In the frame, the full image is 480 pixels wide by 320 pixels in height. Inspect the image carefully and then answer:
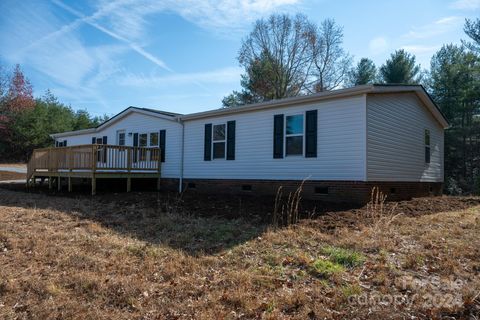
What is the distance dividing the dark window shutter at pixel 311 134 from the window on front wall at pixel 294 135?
0.26 meters

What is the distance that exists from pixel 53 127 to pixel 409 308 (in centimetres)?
3631

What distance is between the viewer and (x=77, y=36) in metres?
10.6

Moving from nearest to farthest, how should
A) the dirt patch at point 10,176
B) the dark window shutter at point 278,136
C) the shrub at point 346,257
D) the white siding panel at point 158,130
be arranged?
the shrub at point 346,257 → the dark window shutter at point 278,136 → the white siding panel at point 158,130 → the dirt patch at point 10,176

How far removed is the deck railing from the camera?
42.5 feet

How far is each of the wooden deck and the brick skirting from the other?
1138mm

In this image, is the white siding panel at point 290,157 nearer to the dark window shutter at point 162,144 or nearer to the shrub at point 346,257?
the dark window shutter at point 162,144

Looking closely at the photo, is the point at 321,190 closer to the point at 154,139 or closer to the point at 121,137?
the point at 154,139

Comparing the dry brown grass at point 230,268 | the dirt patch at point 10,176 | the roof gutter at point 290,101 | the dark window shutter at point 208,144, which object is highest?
the roof gutter at point 290,101

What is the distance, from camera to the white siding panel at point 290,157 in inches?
392

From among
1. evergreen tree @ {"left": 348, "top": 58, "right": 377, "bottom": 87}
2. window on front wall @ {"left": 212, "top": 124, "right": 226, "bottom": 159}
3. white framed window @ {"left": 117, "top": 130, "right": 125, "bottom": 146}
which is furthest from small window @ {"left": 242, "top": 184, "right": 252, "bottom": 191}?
evergreen tree @ {"left": 348, "top": 58, "right": 377, "bottom": 87}

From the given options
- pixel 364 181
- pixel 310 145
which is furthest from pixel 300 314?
pixel 310 145

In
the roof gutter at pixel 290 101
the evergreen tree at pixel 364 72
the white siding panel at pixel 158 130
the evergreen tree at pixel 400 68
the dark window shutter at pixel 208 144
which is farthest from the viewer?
the evergreen tree at pixel 364 72

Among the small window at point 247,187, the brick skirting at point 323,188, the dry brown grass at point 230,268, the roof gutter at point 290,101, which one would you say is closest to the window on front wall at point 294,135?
the roof gutter at point 290,101

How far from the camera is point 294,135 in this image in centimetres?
1130
